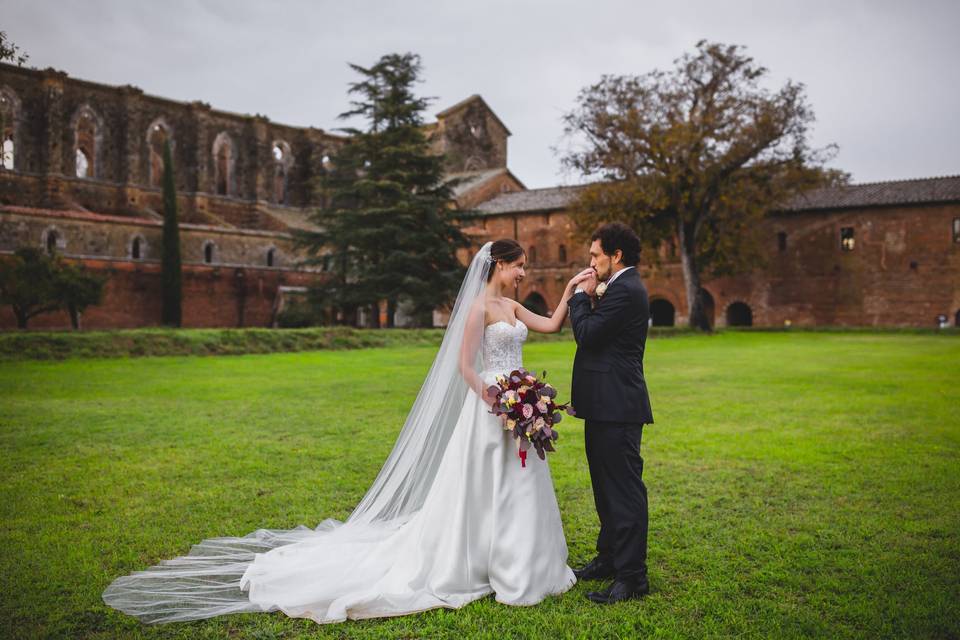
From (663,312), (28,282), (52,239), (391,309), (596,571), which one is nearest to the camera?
(596,571)

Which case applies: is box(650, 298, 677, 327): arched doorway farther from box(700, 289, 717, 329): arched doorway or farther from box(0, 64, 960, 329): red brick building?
box(700, 289, 717, 329): arched doorway

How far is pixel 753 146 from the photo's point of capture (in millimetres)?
30406

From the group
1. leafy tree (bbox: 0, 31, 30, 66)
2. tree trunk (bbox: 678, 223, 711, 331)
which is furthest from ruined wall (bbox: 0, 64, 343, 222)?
leafy tree (bbox: 0, 31, 30, 66)

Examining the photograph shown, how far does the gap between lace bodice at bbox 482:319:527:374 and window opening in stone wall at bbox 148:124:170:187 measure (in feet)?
132

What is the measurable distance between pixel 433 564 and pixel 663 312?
4213cm

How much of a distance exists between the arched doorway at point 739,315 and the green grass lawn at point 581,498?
29.8 meters

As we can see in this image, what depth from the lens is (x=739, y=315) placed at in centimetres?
4200

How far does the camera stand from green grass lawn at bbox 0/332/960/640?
3525 millimetres

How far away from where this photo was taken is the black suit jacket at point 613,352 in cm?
386

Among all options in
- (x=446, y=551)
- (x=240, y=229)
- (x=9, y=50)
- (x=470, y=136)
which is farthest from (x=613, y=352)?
(x=470, y=136)

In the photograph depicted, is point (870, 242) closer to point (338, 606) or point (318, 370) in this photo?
point (318, 370)

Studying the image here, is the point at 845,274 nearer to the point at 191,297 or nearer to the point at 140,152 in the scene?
the point at 191,297

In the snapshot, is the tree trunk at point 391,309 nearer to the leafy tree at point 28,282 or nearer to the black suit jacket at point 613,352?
the leafy tree at point 28,282

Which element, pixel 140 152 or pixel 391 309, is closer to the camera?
pixel 391 309
